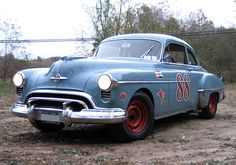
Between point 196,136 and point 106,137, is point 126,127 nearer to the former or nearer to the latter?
point 106,137

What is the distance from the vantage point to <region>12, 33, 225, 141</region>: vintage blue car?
21.0 ft

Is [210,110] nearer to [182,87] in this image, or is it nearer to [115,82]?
[182,87]

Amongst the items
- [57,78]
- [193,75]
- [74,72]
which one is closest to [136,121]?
[74,72]

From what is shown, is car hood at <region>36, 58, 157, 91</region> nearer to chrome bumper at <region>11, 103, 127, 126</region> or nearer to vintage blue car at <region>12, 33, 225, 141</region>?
vintage blue car at <region>12, 33, 225, 141</region>

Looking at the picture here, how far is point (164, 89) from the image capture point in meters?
7.73

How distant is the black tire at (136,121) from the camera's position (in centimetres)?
669

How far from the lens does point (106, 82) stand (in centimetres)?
634

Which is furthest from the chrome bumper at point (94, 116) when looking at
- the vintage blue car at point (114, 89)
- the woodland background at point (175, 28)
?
the woodland background at point (175, 28)

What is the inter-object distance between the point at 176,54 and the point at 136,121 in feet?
8.04

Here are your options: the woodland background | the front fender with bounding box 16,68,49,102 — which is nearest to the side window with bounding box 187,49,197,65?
the front fender with bounding box 16,68,49,102

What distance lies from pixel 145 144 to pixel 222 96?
4767 mm

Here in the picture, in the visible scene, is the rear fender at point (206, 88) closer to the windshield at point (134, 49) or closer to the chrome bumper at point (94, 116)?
the windshield at point (134, 49)

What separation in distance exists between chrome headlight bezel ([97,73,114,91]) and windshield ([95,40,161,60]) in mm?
1792

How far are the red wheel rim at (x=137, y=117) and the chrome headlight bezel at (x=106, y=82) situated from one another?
0.72 m
